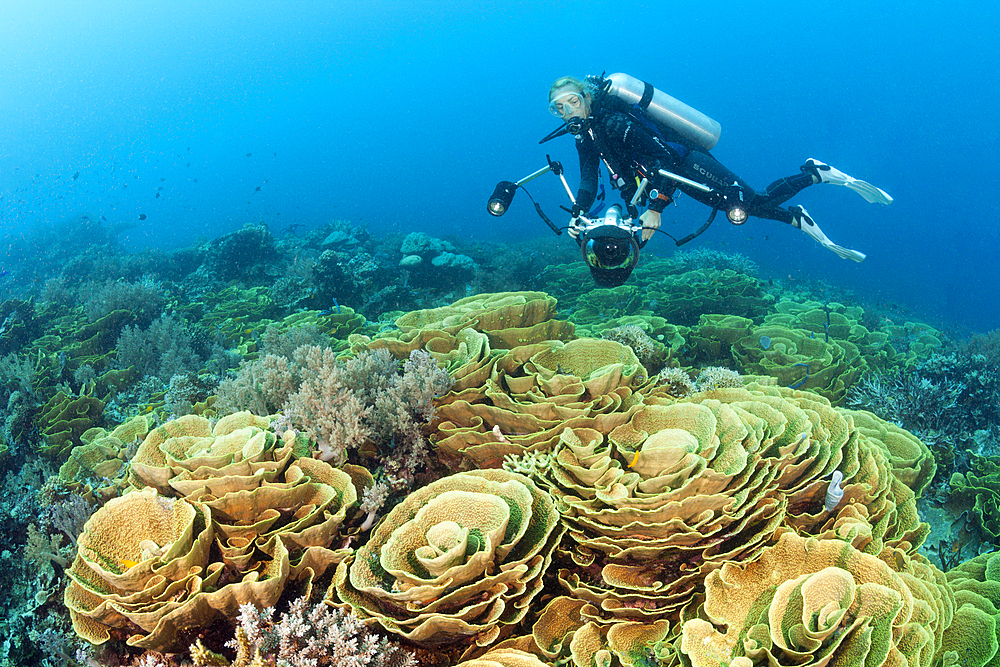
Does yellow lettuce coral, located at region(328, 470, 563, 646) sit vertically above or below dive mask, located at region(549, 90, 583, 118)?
below

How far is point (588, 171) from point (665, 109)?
167cm

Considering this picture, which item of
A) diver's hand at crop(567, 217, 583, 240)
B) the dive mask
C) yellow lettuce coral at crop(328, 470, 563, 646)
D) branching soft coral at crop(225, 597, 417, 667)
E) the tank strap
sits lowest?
branching soft coral at crop(225, 597, 417, 667)

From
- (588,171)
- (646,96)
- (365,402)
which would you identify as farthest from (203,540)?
(646,96)

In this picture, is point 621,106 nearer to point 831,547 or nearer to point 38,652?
point 831,547

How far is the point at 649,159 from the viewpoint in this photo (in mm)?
6750

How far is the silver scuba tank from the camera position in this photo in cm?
697

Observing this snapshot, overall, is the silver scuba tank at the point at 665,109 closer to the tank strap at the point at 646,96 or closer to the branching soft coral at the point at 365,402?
the tank strap at the point at 646,96

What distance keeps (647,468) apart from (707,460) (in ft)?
1.27

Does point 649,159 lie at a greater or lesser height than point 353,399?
greater

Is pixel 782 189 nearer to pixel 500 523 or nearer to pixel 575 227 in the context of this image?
pixel 575 227

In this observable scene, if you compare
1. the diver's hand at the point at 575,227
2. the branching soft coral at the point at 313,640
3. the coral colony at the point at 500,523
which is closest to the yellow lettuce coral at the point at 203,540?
the coral colony at the point at 500,523

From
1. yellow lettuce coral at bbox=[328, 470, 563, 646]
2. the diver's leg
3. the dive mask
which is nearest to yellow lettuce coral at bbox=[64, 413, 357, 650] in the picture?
yellow lettuce coral at bbox=[328, 470, 563, 646]

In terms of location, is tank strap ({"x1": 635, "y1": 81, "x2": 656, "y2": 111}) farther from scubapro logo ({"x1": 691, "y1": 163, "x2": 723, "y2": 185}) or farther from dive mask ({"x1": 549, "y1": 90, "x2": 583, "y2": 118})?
scubapro logo ({"x1": 691, "y1": 163, "x2": 723, "y2": 185})

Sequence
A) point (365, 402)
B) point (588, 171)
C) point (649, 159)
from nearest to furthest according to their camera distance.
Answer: point (365, 402) < point (649, 159) < point (588, 171)
